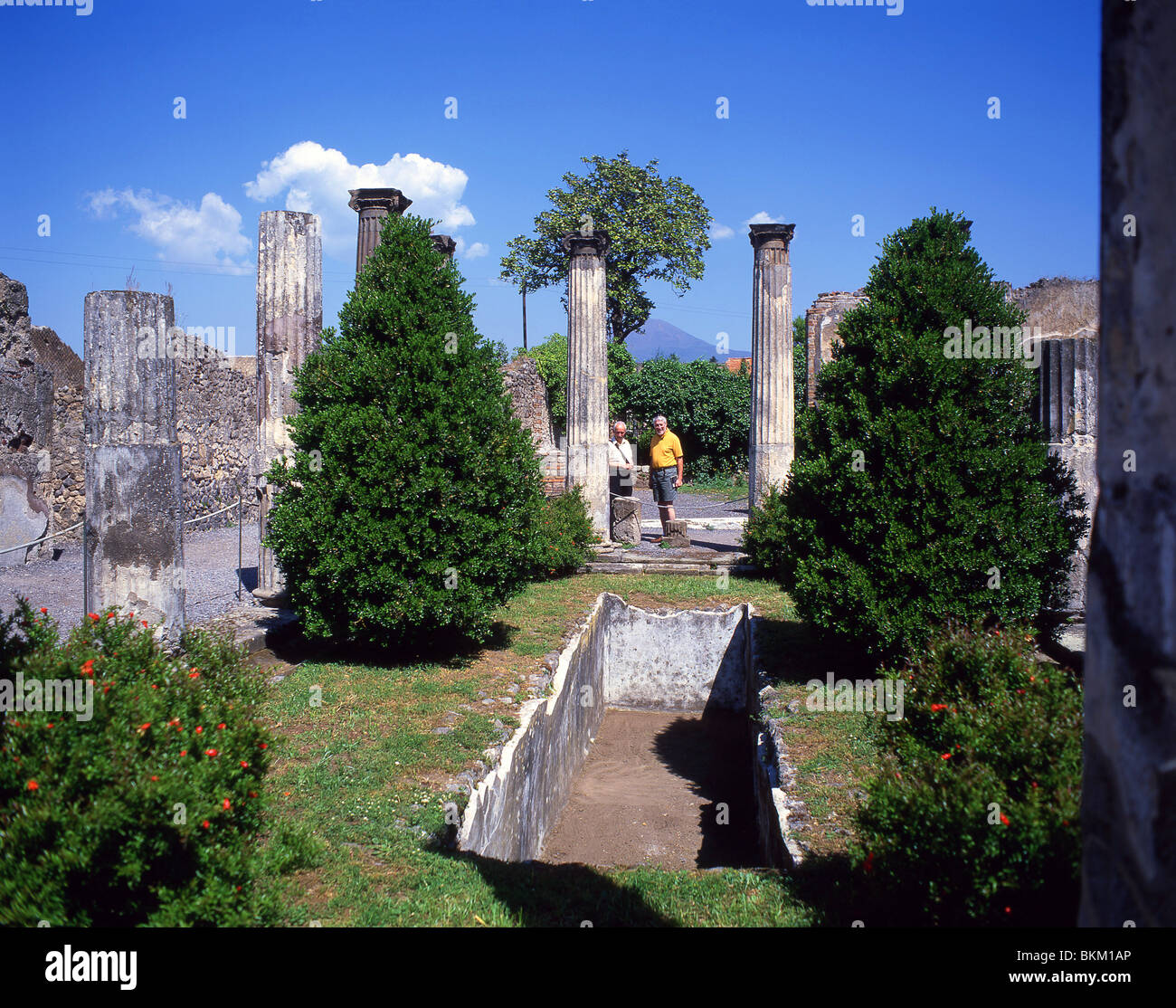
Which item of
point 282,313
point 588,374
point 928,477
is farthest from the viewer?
point 588,374

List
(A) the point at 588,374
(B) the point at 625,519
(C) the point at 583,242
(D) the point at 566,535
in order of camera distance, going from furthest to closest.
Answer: (B) the point at 625,519 → (A) the point at 588,374 → (C) the point at 583,242 → (D) the point at 566,535

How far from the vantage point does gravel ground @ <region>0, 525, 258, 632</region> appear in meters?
9.15

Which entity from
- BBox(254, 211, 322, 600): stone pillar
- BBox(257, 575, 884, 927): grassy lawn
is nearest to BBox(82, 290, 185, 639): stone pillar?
BBox(257, 575, 884, 927): grassy lawn

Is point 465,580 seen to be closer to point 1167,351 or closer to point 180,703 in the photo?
point 180,703

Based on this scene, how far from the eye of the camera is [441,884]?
3.86m

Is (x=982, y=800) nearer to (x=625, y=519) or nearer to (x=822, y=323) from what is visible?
(x=625, y=519)

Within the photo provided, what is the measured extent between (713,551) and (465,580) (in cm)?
625

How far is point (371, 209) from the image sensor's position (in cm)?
1020

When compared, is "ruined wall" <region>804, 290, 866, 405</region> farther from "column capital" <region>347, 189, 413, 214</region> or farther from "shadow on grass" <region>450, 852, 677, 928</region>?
"shadow on grass" <region>450, 852, 677, 928</region>

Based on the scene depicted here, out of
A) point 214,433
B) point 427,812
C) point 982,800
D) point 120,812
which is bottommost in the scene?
point 427,812

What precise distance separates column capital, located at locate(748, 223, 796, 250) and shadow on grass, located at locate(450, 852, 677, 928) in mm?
10429

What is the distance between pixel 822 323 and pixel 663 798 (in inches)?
617

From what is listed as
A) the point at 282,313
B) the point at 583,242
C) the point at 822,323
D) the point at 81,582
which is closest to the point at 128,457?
the point at 282,313
